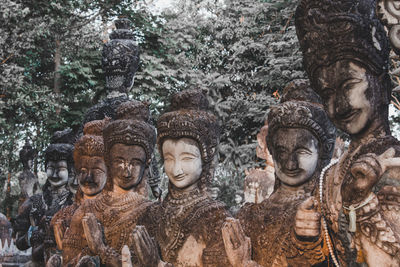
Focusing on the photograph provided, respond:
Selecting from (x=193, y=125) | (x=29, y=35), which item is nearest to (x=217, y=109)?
(x=29, y=35)

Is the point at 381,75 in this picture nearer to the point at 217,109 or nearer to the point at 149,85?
the point at 217,109

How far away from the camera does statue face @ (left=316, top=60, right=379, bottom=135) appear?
103 inches

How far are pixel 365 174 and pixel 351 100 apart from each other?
55 centimetres

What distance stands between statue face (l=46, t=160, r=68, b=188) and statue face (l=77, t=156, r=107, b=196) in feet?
8.22

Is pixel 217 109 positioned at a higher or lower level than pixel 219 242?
higher


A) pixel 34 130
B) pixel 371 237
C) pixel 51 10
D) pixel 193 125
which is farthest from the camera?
pixel 34 130

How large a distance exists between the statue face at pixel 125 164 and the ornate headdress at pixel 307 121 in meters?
1.64

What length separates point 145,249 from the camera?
3.91 m

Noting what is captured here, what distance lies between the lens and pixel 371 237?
2.27m

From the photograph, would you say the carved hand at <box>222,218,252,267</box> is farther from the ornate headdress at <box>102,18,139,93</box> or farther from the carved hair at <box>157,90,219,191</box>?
the ornate headdress at <box>102,18,139,93</box>

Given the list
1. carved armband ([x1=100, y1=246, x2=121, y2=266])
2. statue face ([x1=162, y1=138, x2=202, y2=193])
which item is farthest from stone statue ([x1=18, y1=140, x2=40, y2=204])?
statue face ([x1=162, y1=138, x2=202, y2=193])

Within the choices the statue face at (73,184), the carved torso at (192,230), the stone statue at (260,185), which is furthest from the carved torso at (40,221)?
the carved torso at (192,230)

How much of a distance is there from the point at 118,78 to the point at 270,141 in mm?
3850

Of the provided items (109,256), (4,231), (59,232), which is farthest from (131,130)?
(4,231)
